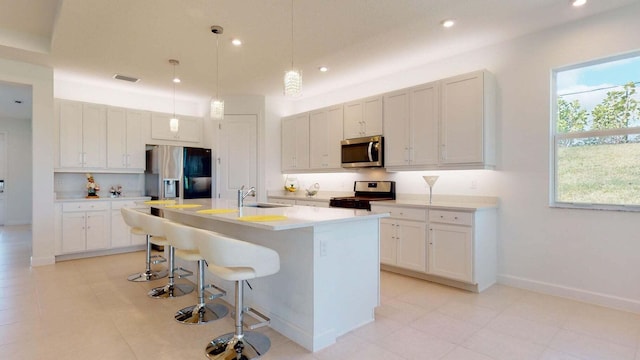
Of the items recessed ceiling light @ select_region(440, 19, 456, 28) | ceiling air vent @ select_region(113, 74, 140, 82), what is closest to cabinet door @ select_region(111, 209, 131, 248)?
ceiling air vent @ select_region(113, 74, 140, 82)

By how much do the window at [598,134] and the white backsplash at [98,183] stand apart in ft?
20.7

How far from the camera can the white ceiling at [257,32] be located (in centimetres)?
291

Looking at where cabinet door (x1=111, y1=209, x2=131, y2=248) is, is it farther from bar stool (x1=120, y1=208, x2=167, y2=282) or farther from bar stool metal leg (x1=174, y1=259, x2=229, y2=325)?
bar stool metal leg (x1=174, y1=259, x2=229, y2=325)

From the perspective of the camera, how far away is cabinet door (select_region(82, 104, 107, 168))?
5.08 meters

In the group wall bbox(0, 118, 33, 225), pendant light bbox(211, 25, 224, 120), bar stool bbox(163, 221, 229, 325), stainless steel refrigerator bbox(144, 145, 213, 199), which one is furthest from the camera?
wall bbox(0, 118, 33, 225)

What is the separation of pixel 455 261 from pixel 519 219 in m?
0.89

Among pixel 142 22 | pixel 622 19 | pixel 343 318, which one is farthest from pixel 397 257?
pixel 142 22

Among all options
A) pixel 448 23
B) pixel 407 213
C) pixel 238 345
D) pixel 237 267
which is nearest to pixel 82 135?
pixel 237 267

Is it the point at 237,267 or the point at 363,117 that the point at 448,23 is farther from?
the point at 237,267

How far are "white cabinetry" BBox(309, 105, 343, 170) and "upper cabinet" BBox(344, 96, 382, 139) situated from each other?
15 cm

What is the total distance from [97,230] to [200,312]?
327cm

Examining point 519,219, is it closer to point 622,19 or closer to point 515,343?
point 515,343

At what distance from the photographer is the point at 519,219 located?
3.60 m

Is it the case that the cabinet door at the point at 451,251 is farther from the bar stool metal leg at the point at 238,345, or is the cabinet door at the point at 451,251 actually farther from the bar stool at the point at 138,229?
the bar stool at the point at 138,229
